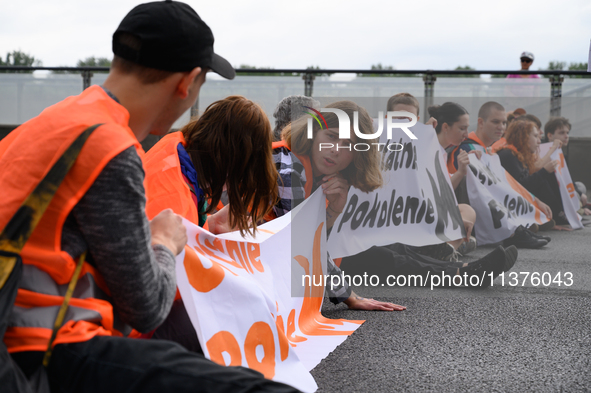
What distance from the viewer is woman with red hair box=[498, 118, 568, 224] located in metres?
5.28

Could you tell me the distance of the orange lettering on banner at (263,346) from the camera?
6.50 ft

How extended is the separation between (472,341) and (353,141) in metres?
1.38

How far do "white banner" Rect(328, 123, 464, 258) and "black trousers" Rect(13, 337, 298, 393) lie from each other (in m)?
2.42

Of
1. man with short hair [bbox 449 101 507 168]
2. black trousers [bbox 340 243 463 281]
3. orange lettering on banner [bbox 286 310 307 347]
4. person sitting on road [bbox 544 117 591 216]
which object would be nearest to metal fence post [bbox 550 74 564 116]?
person sitting on road [bbox 544 117 591 216]

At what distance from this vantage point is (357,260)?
363 cm

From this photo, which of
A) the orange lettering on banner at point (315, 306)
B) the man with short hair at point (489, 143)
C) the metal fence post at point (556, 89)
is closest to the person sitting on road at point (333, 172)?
the orange lettering on banner at point (315, 306)

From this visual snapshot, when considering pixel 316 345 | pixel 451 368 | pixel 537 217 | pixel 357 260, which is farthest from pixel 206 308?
pixel 537 217

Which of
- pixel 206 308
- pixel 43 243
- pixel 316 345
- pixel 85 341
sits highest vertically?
pixel 43 243

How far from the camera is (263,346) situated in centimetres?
205

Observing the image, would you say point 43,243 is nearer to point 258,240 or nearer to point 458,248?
point 258,240

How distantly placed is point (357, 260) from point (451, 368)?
49.6 inches

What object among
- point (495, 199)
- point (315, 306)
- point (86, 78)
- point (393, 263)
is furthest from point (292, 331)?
point (86, 78)

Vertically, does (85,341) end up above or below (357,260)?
above

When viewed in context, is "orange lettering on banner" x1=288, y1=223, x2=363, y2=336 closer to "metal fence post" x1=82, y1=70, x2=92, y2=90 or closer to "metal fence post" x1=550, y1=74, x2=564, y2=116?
"metal fence post" x1=550, y1=74, x2=564, y2=116
